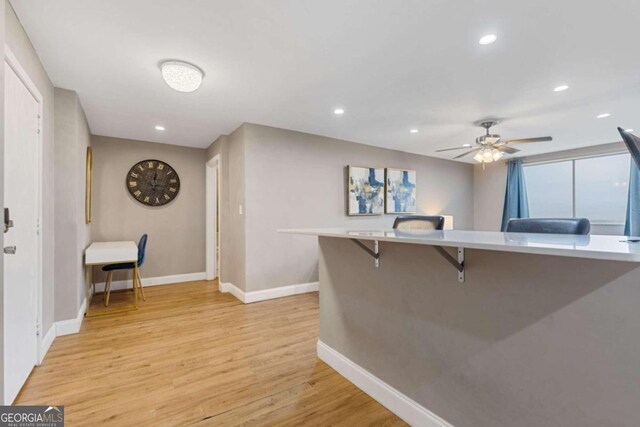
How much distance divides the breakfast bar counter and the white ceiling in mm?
1346

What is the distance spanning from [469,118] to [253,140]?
2726mm

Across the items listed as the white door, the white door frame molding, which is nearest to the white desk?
the white door

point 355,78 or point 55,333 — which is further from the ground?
point 355,78

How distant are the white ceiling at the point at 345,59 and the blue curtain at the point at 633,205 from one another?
4.57 feet

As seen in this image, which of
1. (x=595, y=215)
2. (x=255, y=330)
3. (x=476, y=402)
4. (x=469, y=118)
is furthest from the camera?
(x=595, y=215)

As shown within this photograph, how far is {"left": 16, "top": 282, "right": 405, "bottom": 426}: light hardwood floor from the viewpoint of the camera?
1623 mm

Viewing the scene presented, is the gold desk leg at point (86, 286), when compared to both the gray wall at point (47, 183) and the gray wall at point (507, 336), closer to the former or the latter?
the gray wall at point (47, 183)

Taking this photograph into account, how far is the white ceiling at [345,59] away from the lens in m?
1.70

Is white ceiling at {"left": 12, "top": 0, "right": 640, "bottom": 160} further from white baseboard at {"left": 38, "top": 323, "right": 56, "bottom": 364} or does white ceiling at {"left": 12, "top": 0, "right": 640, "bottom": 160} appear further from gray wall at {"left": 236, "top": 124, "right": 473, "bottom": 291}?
white baseboard at {"left": 38, "top": 323, "right": 56, "bottom": 364}

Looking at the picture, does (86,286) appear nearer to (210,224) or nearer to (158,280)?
(158,280)

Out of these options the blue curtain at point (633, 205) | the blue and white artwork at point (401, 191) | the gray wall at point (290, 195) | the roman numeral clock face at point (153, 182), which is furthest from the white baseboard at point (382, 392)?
the blue curtain at point (633, 205)

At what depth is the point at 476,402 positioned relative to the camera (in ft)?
4.12

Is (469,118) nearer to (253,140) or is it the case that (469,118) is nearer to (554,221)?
(554,221)

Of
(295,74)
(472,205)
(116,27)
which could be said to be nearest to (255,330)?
(295,74)
